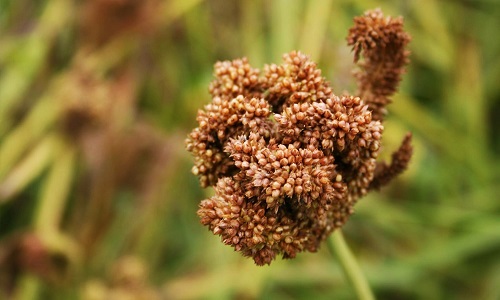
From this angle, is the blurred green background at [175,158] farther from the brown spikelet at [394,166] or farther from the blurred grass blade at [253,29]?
the brown spikelet at [394,166]

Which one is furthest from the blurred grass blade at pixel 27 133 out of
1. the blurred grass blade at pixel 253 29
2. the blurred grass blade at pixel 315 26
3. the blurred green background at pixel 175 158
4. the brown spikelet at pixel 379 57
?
the brown spikelet at pixel 379 57

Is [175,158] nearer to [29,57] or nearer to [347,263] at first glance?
[29,57]

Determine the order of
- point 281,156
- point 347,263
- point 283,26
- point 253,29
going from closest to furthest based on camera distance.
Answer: point 281,156
point 347,263
point 283,26
point 253,29

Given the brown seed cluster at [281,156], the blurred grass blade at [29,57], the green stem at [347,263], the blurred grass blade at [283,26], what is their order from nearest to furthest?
the brown seed cluster at [281,156]
the green stem at [347,263]
the blurred grass blade at [283,26]
the blurred grass blade at [29,57]

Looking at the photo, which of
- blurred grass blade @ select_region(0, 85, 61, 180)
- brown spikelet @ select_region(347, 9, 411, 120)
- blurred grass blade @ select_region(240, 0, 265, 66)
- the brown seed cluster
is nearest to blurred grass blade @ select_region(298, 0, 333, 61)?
blurred grass blade @ select_region(240, 0, 265, 66)

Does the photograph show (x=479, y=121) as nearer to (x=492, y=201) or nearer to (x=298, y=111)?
(x=492, y=201)

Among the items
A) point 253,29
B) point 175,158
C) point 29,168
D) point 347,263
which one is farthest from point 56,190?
point 347,263
